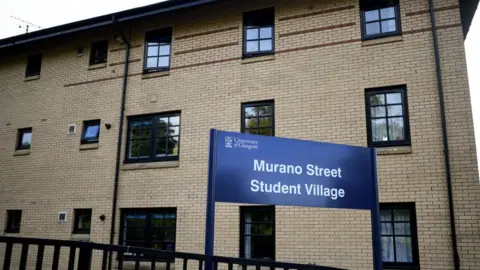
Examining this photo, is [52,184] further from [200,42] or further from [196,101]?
[200,42]

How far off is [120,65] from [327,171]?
8.40 metres

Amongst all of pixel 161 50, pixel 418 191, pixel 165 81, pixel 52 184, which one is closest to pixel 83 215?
pixel 52 184

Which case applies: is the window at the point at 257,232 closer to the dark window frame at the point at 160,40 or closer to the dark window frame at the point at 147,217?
the dark window frame at the point at 147,217

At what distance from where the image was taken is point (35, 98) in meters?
→ 12.7

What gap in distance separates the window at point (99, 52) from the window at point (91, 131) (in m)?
1.80

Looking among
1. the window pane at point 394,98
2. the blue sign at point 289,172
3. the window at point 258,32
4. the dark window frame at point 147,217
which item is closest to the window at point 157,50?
the window at point 258,32

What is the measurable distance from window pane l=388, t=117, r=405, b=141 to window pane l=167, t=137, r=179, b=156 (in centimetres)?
497

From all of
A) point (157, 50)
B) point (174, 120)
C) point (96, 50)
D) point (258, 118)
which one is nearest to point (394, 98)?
point (258, 118)

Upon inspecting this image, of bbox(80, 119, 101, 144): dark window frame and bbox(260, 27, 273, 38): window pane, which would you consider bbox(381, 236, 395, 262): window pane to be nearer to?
bbox(260, 27, 273, 38): window pane

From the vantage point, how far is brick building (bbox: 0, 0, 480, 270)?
26.5ft

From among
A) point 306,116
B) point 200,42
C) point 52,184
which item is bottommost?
point 52,184

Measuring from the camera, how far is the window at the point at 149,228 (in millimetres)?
9922

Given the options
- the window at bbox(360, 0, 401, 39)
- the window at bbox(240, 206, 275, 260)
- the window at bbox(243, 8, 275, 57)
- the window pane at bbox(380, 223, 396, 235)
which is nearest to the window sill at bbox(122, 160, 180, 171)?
the window at bbox(240, 206, 275, 260)

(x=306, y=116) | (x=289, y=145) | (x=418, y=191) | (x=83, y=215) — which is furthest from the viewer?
(x=83, y=215)
